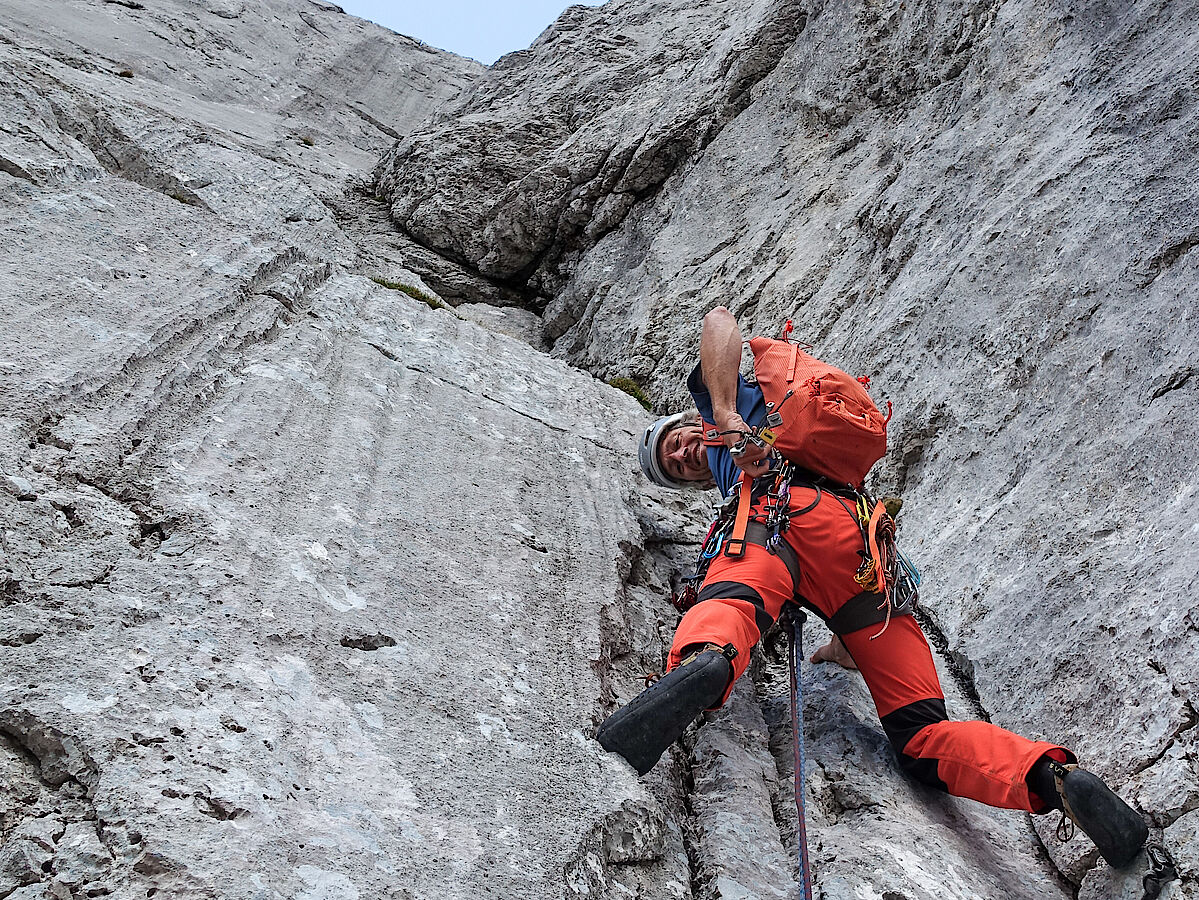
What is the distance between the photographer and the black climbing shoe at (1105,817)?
4195 mm

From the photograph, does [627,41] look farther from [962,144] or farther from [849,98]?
[962,144]

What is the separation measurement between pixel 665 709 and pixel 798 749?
0.77 metres

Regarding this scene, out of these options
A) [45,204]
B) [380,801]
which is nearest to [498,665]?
[380,801]

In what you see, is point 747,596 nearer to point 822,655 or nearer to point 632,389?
point 822,655

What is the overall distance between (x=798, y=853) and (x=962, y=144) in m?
7.25

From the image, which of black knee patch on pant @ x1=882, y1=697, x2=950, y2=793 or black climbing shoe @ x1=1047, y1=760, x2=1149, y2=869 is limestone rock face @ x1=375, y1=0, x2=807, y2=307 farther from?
black climbing shoe @ x1=1047, y1=760, x2=1149, y2=869

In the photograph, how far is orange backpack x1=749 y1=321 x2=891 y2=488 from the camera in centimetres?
560

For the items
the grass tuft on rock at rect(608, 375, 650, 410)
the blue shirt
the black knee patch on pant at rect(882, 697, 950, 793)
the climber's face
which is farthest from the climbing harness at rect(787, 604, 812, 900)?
the grass tuft on rock at rect(608, 375, 650, 410)

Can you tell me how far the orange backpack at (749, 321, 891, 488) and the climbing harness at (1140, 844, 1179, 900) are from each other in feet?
8.19

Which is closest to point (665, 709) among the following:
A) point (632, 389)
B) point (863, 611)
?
point (863, 611)

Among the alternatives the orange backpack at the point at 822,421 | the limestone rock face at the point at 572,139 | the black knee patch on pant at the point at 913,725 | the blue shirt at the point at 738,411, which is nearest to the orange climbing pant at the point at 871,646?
the black knee patch on pant at the point at 913,725

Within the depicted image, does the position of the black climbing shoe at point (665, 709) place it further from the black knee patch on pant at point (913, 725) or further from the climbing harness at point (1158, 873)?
the climbing harness at point (1158, 873)

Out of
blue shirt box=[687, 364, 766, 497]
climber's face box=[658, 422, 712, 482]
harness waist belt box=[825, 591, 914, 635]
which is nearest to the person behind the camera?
harness waist belt box=[825, 591, 914, 635]

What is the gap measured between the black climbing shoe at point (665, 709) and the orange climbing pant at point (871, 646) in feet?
0.56
